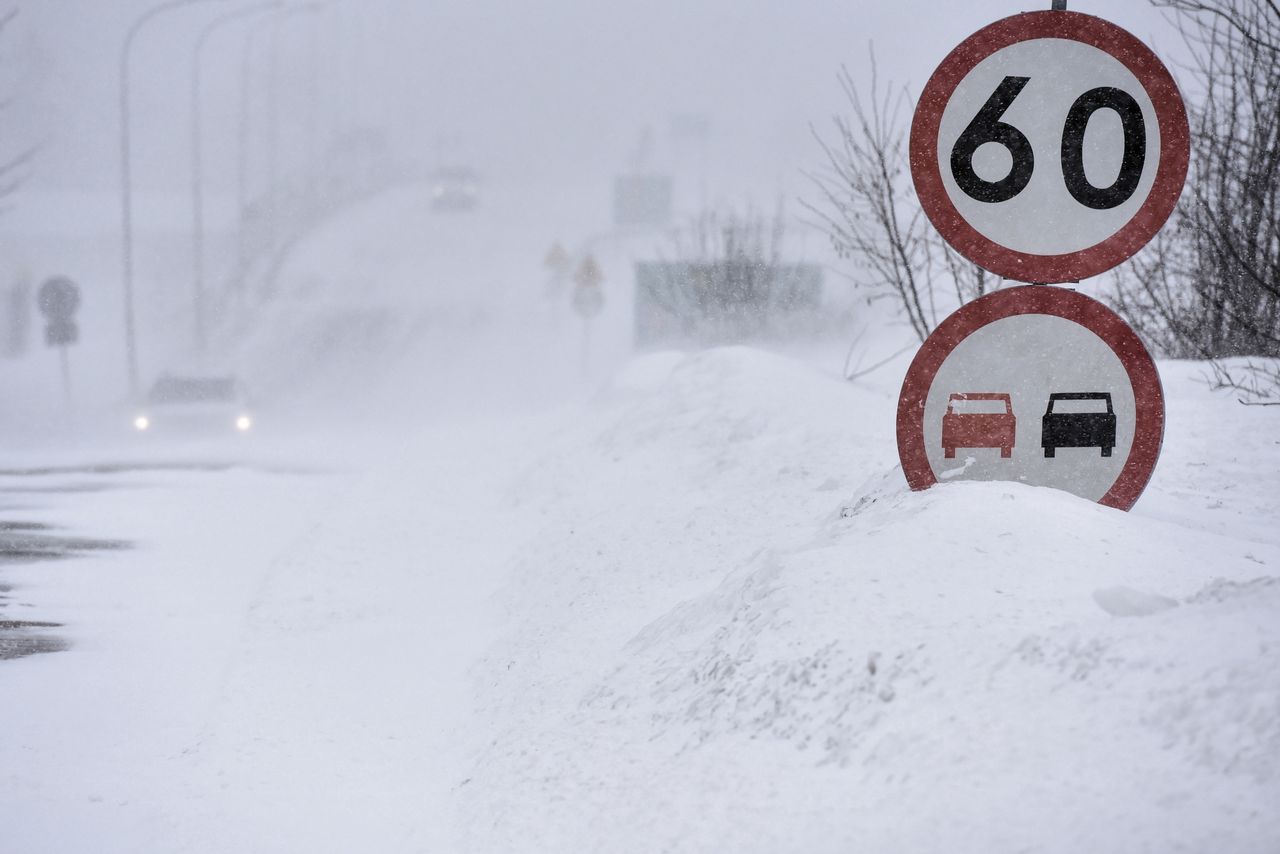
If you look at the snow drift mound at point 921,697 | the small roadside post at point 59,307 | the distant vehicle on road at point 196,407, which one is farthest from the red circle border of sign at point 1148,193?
the small roadside post at point 59,307

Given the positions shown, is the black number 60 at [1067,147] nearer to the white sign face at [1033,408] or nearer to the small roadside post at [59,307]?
the white sign face at [1033,408]

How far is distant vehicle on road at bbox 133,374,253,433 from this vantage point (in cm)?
1897

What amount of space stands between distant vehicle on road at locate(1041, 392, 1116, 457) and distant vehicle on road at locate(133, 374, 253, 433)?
1725 centimetres

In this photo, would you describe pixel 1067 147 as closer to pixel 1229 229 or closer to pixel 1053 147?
pixel 1053 147

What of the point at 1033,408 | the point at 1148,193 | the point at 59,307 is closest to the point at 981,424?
the point at 1033,408

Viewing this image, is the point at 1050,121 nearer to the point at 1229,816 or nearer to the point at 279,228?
the point at 1229,816

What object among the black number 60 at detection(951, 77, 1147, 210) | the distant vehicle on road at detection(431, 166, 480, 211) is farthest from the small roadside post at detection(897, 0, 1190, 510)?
the distant vehicle on road at detection(431, 166, 480, 211)

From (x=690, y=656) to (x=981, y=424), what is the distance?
141 cm

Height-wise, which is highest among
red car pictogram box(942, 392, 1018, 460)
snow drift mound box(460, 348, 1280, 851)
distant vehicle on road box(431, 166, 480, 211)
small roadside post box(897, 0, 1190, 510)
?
distant vehicle on road box(431, 166, 480, 211)

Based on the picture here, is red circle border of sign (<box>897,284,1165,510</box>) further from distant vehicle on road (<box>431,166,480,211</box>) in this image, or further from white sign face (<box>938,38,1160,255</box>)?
distant vehicle on road (<box>431,166,480,211</box>)

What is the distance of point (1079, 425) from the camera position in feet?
13.5

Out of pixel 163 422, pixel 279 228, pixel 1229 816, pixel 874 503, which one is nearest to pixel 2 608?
pixel 874 503

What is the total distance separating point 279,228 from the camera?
154 feet

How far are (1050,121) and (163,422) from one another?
17767mm
